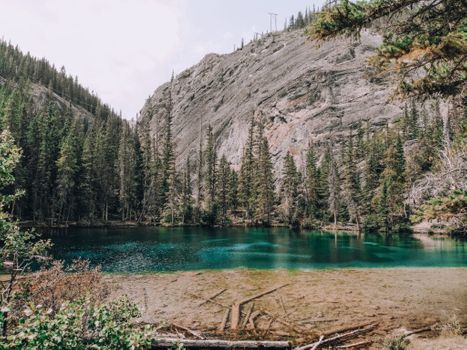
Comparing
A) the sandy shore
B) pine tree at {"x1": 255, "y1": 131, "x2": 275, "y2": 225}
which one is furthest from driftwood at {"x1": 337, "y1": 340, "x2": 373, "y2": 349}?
pine tree at {"x1": 255, "y1": 131, "x2": 275, "y2": 225}

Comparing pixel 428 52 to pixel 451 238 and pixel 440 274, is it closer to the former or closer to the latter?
pixel 440 274

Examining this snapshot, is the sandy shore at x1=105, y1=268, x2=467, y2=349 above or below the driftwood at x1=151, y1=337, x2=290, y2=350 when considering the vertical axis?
below

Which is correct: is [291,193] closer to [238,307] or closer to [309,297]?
[309,297]

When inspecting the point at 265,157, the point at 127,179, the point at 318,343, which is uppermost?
the point at 265,157

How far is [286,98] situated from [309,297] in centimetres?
9931

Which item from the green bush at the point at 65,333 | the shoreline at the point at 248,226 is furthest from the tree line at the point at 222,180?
the green bush at the point at 65,333

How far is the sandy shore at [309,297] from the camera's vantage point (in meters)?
16.2

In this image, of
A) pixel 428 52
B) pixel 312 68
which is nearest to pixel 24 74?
pixel 312 68

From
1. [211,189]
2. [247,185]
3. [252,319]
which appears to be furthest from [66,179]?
[252,319]

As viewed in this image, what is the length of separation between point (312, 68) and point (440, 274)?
316ft

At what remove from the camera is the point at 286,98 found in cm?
11388

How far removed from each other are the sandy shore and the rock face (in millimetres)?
73882

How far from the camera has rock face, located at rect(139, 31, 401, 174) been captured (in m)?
103

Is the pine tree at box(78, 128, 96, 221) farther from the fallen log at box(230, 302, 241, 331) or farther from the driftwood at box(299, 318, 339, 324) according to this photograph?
the driftwood at box(299, 318, 339, 324)
